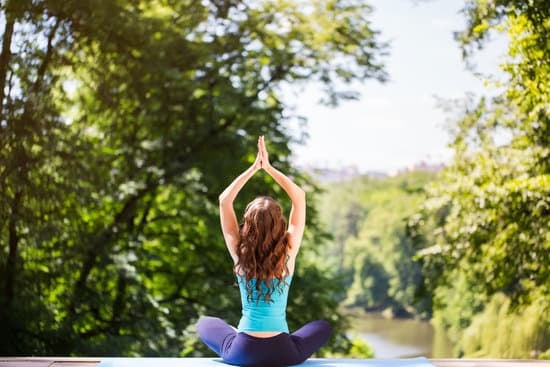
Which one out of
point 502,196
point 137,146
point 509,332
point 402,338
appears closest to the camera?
point 502,196

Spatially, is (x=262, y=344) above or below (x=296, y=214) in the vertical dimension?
below

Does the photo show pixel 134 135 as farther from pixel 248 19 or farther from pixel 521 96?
pixel 521 96

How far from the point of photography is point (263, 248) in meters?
2.33

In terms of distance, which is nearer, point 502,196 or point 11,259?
point 502,196

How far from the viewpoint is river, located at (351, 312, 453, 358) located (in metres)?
17.5

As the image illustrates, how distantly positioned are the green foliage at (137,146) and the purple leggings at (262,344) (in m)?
3.51

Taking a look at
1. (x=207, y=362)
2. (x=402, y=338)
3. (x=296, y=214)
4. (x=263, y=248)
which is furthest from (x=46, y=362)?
(x=402, y=338)

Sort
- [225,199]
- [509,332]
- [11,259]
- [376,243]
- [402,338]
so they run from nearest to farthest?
1. [225,199]
2. [11,259]
3. [509,332]
4. [402,338]
5. [376,243]

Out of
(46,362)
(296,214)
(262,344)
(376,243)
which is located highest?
(376,243)

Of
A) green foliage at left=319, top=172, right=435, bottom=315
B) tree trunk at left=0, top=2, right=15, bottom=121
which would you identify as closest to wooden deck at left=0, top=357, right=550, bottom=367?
tree trunk at left=0, top=2, right=15, bottom=121

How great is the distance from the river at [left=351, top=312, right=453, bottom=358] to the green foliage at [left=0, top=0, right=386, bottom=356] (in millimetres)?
9539

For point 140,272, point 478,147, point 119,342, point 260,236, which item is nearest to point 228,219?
Answer: point 260,236

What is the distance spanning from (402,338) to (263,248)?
19299 millimetres

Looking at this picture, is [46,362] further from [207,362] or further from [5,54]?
A: [5,54]
